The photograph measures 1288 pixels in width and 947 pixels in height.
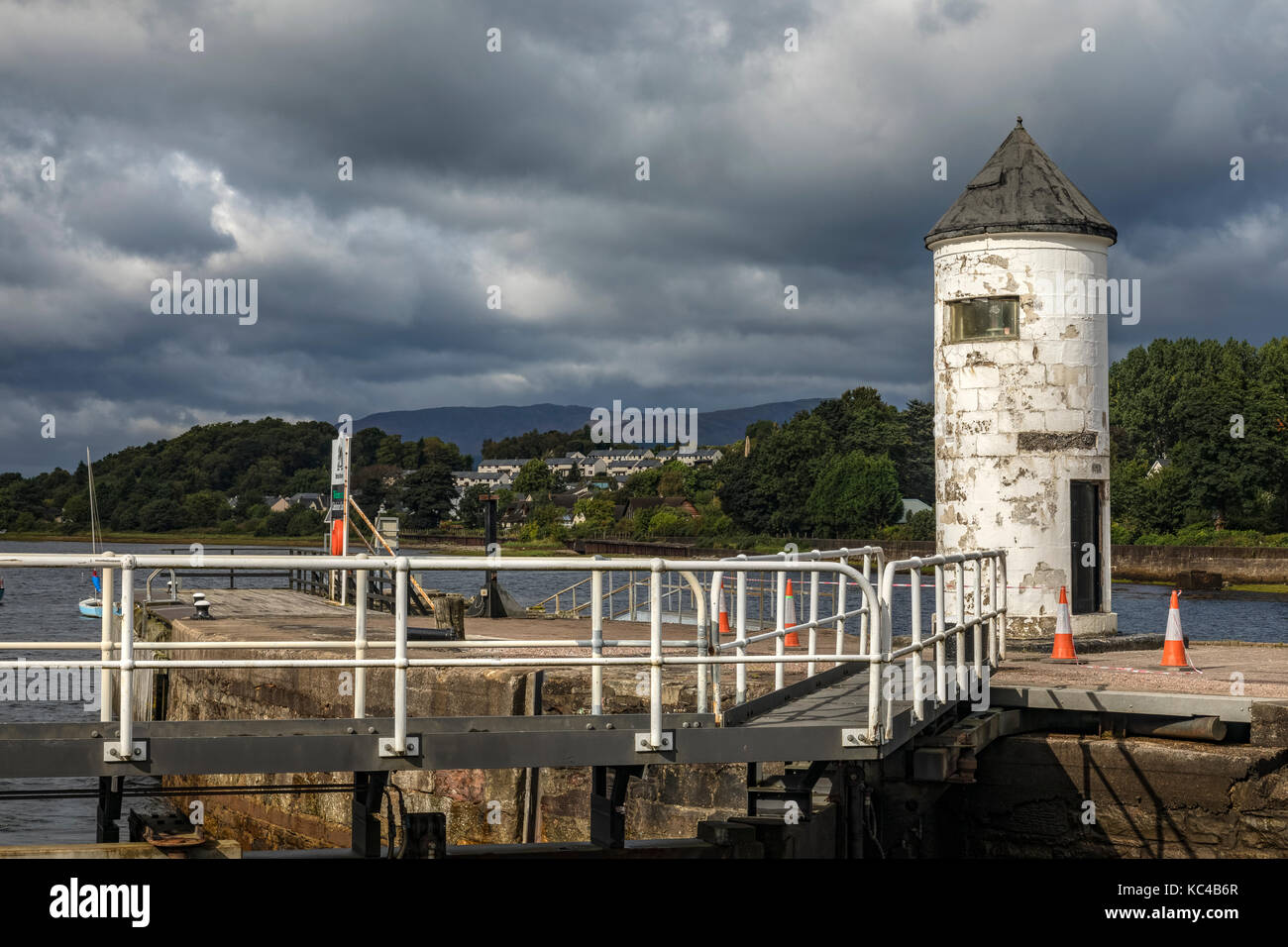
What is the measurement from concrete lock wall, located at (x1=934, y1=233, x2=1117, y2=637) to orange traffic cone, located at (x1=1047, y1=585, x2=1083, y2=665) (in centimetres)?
158

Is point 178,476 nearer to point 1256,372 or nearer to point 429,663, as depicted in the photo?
point 1256,372

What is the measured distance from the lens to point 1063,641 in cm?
1462

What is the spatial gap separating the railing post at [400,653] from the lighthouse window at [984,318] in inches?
443

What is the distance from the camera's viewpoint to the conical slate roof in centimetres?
1656

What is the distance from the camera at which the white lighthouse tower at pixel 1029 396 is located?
16.4 metres

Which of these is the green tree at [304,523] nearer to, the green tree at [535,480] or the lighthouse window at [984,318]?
the green tree at [535,480]

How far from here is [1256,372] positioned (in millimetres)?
108562

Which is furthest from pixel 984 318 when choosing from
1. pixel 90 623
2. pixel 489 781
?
pixel 90 623

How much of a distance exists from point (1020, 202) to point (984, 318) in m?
1.56

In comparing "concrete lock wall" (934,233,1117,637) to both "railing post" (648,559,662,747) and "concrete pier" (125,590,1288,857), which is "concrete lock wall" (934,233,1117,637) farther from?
"railing post" (648,559,662,747)

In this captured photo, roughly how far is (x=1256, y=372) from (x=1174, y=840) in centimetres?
10945

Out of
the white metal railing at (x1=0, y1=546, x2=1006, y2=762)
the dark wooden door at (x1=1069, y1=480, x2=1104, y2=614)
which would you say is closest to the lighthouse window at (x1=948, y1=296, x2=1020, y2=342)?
the dark wooden door at (x1=1069, y1=480, x2=1104, y2=614)
